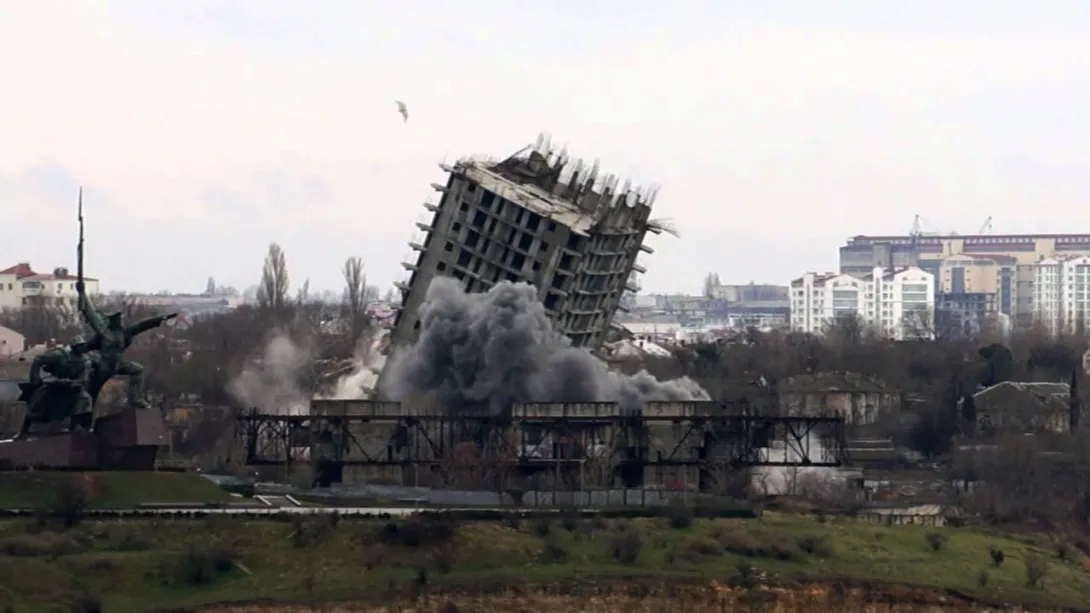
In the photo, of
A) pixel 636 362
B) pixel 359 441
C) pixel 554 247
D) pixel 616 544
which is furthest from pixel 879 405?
pixel 616 544

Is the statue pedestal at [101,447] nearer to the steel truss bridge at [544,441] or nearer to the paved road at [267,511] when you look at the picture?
the paved road at [267,511]

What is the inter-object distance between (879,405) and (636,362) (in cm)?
1812

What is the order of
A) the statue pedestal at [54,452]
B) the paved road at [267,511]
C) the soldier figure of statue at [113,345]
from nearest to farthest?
1. the paved road at [267,511]
2. the statue pedestal at [54,452]
3. the soldier figure of statue at [113,345]

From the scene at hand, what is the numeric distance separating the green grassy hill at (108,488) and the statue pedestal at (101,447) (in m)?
1.58

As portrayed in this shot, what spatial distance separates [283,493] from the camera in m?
96.2

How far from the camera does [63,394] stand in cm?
9088

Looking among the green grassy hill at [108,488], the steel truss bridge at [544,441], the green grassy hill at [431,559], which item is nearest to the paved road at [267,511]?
the green grassy hill at [431,559]

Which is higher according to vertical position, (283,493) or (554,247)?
(554,247)

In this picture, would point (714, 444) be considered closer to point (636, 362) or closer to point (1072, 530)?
point (1072, 530)

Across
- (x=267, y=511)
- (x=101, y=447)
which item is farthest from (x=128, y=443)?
(x=267, y=511)

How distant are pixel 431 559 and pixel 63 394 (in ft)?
59.6

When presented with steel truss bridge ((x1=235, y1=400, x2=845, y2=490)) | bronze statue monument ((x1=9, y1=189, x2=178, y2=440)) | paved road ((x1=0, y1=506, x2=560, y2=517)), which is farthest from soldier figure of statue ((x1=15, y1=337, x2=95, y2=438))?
steel truss bridge ((x1=235, y1=400, x2=845, y2=490))

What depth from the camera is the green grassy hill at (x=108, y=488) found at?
85.2 m

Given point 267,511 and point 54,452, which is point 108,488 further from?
point 267,511
